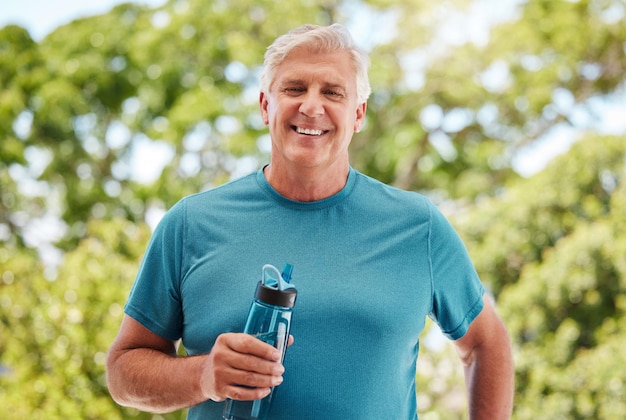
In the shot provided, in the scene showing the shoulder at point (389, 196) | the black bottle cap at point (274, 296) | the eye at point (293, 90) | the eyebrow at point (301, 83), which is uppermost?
the eyebrow at point (301, 83)

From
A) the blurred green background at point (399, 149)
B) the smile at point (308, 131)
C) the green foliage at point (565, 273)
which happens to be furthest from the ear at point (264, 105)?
the green foliage at point (565, 273)

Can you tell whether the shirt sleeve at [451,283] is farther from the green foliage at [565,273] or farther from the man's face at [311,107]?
the green foliage at [565,273]

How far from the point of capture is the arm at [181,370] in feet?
3.39

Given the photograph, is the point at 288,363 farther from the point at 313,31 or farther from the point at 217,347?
the point at 313,31

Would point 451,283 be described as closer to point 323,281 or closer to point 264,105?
point 323,281

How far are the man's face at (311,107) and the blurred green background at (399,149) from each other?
410cm

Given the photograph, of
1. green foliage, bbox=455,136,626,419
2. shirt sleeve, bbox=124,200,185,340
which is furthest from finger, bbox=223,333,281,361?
green foliage, bbox=455,136,626,419

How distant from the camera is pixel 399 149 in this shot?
830 centimetres

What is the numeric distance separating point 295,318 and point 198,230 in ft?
0.70

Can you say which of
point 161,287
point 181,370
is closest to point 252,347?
point 181,370

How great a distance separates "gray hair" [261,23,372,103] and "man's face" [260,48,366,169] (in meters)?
0.01

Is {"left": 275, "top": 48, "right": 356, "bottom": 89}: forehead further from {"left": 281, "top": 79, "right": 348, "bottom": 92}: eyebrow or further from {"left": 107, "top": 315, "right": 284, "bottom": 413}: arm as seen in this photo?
{"left": 107, "top": 315, "right": 284, "bottom": 413}: arm

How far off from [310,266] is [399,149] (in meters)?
7.12

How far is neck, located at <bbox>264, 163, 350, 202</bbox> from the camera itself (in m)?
1.30
